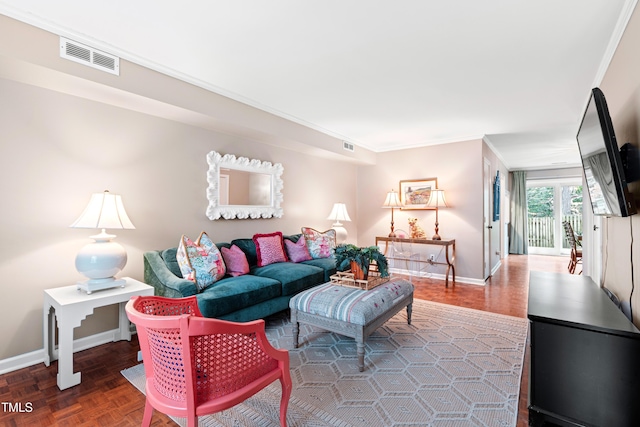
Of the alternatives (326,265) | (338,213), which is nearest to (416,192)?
(338,213)

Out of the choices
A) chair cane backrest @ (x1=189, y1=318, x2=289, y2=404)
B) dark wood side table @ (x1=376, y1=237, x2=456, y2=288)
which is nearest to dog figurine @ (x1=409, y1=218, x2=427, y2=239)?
dark wood side table @ (x1=376, y1=237, x2=456, y2=288)

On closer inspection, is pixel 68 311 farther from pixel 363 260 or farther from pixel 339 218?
pixel 339 218

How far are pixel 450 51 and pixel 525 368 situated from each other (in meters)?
2.52

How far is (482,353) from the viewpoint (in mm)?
2549

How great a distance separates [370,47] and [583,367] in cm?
240

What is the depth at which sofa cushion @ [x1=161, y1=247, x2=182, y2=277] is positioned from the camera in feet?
9.58

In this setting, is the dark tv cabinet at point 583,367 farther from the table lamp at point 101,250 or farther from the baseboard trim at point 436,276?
the baseboard trim at point 436,276

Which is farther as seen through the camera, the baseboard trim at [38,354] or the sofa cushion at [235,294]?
the sofa cushion at [235,294]

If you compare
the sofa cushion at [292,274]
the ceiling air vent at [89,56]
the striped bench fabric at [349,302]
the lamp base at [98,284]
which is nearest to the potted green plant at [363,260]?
the striped bench fabric at [349,302]

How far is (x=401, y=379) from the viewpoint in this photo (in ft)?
7.10

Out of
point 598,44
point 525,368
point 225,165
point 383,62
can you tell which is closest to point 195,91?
point 225,165

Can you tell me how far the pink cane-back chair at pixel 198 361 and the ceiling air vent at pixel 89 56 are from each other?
193 cm

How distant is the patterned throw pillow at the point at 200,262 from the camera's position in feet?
9.11

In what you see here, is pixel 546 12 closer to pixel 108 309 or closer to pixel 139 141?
pixel 139 141
